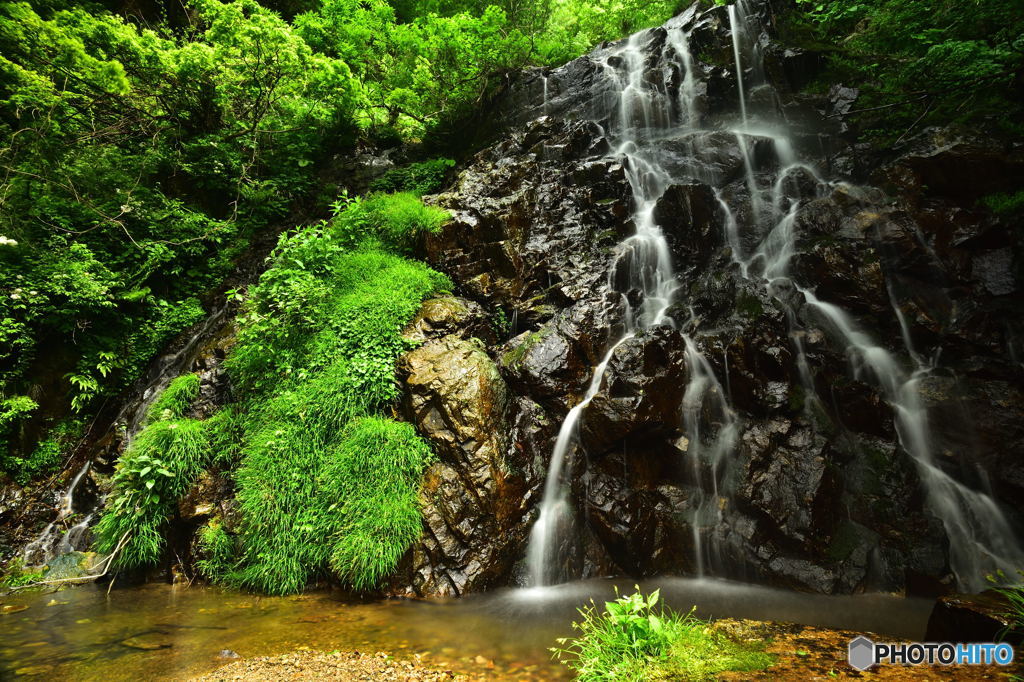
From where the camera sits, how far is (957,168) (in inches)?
281

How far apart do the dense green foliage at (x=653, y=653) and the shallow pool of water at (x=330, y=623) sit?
22.3 inches

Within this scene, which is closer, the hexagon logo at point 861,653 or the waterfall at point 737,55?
the hexagon logo at point 861,653

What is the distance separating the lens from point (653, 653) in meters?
3.12

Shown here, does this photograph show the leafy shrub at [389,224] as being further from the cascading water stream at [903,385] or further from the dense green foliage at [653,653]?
the dense green foliage at [653,653]

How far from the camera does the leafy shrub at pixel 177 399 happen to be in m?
6.72

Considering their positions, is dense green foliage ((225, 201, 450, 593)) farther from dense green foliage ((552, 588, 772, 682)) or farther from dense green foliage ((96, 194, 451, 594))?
dense green foliage ((552, 588, 772, 682))

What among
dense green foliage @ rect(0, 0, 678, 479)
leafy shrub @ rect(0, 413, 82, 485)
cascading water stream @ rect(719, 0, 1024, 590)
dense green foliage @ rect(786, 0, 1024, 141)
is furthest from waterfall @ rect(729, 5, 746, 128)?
leafy shrub @ rect(0, 413, 82, 485)

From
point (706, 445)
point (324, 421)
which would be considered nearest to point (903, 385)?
point (706, 445)

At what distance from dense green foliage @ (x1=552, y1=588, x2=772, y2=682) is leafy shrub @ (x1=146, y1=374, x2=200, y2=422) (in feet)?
22.5

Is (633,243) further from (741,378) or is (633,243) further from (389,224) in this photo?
(389,224)

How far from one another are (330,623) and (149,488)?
3367mm

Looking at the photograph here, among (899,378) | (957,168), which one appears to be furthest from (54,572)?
(957,168)

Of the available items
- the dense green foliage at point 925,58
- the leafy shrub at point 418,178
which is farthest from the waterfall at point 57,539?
the dense green foliage at point 925,58

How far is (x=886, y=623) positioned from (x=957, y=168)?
24.2ft
